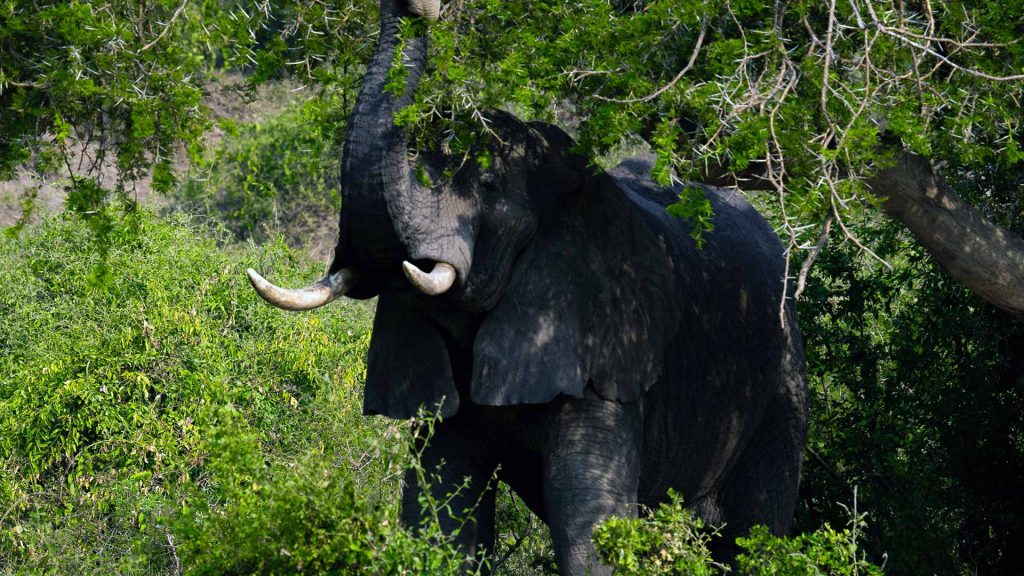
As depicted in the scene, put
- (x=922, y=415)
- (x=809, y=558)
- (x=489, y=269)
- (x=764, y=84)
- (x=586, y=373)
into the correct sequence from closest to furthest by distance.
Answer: (x=809, y=558) → (x=764, y=84) → (x=489, y=269) → (x=586, y=373) → (x=922, y=415)

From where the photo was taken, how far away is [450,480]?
5.73 meters

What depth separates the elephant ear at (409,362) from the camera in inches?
217

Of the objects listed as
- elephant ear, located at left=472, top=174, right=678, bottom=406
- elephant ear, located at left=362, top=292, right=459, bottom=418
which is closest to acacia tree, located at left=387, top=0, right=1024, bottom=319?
elephant ear, located at left=472, top=174, right=678, bottom=406

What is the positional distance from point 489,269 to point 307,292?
1.98ft

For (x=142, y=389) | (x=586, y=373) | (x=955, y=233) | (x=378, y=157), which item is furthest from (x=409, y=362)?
(x=142, y=389)

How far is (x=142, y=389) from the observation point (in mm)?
7941

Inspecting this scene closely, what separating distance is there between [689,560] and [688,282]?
1.61 metres

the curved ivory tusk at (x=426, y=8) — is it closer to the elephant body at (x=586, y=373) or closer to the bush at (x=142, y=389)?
the elephant body at (x=586, y=373)

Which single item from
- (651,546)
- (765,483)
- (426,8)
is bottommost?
(765,483)

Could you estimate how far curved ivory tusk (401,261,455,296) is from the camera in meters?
4.91

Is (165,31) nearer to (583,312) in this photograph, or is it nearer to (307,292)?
(307,292)

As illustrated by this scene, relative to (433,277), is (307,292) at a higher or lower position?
lower

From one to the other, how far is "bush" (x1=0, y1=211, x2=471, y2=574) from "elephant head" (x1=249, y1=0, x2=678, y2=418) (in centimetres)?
39

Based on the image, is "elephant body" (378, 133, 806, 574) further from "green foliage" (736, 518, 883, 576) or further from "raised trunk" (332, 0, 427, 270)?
"green foliage" (736, 518, 883, 576)
